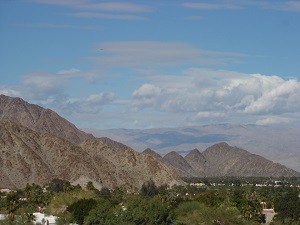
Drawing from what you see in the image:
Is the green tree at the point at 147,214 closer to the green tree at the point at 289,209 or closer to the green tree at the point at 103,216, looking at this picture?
the green tree at the point at 103,216

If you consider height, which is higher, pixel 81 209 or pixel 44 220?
pixel 81 209

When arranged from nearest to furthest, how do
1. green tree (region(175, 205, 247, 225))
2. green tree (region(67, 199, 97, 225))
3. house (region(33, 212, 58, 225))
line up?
1. green tree (region(175, 205, 247, 225))
2. house (region(33, 212, 58, 225))
3. green tree (region(67, 199, 97, 225))

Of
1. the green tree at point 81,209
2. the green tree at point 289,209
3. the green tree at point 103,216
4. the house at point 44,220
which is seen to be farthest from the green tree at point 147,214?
the green tree at point 289,209

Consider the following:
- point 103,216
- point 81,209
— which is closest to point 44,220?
point 81,209

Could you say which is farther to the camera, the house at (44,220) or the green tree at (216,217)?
the house at (44,220)

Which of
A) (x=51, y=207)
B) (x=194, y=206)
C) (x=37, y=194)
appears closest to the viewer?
(x=194, y=206)

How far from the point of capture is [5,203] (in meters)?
127

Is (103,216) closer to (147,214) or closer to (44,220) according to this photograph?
(147,214)

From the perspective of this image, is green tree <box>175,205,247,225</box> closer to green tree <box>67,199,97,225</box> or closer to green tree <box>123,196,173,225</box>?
green tree <box>123,196,173,225</box>

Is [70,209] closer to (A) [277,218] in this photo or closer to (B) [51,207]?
(B) [51,207]

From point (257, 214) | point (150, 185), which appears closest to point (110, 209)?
point (257, 214)

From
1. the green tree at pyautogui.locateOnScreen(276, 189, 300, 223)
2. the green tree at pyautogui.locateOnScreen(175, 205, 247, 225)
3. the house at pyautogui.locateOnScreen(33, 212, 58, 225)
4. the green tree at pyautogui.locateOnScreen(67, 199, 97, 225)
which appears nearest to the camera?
the green tree at pyautogui.locateOnScreen(175, 205, 247, 225)

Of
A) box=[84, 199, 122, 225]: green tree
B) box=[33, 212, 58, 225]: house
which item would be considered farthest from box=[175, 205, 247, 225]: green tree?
box=[33, 212, 58, 225]: house

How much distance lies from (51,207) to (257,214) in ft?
101
